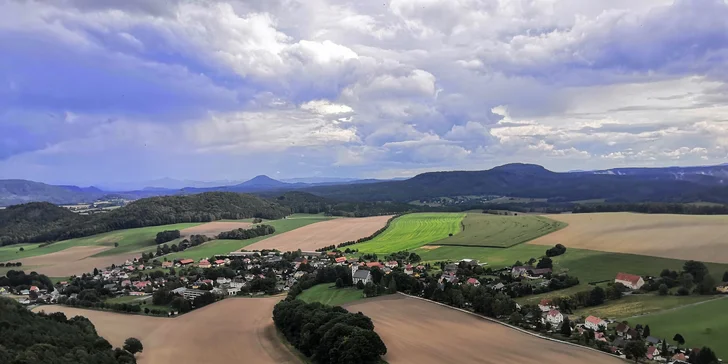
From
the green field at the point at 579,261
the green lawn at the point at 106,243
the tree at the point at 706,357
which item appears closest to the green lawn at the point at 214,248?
the green lawn at the point at 106,243

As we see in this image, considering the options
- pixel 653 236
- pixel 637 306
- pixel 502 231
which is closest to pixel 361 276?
pixel 637 306

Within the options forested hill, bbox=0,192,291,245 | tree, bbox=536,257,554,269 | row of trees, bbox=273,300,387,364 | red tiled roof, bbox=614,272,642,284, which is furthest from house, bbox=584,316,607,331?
forested hill, bbox=0,192,291,245

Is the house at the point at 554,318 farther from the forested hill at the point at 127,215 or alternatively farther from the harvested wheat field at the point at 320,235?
the forested hill at the point at 127,215

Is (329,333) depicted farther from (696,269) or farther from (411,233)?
(411,233)

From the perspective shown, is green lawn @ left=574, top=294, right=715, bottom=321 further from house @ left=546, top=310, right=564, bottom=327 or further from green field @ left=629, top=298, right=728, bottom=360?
house @ left=546, top=310, right=564, bottom=327

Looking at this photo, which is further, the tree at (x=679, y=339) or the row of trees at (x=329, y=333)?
the tree at (x=679, y=339)

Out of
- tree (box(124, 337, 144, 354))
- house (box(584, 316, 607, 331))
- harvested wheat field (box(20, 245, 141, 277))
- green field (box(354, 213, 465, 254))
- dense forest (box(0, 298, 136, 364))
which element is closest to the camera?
dense forest (box(0, 298, 136, 364))
